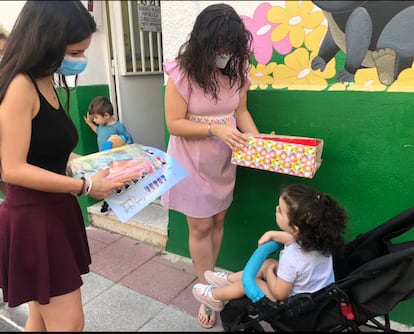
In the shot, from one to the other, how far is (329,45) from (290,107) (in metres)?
0.43

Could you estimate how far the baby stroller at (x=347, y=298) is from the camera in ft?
4.58

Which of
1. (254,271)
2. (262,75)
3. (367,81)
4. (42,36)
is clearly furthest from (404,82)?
(42,36)

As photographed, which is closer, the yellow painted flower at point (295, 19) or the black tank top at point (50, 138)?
the black tank top at point (50, 138)

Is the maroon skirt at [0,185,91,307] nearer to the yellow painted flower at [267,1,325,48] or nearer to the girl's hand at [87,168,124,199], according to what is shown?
the girl's hand at [87,168,124,199]

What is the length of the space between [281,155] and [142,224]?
190 centimetres

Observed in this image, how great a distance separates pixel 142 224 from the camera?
3.40m

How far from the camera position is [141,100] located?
4.00 meters

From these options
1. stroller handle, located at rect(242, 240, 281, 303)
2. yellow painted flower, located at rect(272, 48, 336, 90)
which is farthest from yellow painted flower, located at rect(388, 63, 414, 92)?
stroller handle, located at rect(242, 240, 281, 303)

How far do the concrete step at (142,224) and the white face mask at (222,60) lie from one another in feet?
5.68

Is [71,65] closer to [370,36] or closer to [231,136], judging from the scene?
[231,136]

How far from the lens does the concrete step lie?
3.32 metres

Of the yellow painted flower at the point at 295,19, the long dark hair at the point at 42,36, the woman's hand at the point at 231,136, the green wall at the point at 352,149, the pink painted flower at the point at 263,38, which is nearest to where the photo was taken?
the long dark hair at the point at 42,36

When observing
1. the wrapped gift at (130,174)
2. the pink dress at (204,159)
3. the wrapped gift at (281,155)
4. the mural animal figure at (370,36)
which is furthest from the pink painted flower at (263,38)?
the wrapped gift at (130,174)

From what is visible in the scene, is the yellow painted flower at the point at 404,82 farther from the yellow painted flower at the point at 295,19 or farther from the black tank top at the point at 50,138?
the black tank top at the point at 50,138
